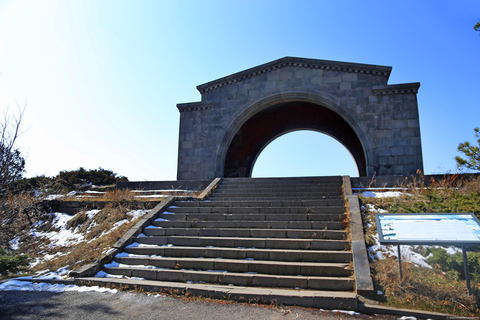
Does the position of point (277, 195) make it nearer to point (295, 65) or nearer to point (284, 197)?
point (284, 197)

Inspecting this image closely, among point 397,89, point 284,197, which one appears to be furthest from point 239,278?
point 397,89

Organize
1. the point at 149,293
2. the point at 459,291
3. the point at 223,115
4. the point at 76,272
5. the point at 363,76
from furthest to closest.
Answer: the point at 223,115 → the point at 363,76 → the point at 76,272 → the point at 149,293 → the point at 459,291

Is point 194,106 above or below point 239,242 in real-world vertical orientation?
above

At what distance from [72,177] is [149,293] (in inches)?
702

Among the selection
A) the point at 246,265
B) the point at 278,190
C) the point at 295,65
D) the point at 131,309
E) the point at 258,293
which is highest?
the point at 295,65

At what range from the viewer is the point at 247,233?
25.4 ft

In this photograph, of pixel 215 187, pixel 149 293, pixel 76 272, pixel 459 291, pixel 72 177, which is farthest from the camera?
pixel 72 177

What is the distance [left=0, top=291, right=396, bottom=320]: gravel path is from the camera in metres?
4.87

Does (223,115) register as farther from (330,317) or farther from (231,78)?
(330,317)

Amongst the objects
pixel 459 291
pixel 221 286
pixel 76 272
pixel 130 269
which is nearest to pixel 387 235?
pixel 459 291

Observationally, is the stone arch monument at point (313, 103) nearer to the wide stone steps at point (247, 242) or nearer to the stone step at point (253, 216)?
the stone step at point (253, 216)

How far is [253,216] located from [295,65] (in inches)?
378

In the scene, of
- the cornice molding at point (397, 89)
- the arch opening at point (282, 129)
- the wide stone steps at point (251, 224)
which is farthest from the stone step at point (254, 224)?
the arch opening at point (282, 129)

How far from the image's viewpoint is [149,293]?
19.5ft
